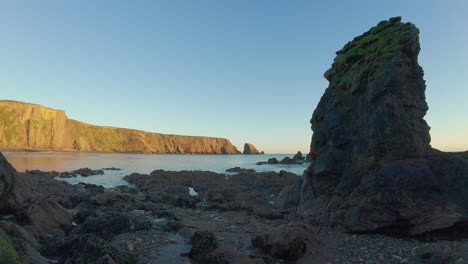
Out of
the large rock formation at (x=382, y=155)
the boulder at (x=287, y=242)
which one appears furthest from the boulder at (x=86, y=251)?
the large rock formation at (x=382, y=155)

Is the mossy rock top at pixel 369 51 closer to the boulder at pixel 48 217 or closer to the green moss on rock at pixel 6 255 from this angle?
the boulder at pixel 48 217

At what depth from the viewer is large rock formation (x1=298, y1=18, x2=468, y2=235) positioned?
14.3 metres

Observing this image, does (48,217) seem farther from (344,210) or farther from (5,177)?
(344,210)

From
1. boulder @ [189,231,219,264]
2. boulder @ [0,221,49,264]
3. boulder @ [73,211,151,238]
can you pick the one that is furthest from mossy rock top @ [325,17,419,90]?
boulder @ [0,221,49,264]

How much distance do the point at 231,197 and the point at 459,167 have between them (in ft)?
52.1

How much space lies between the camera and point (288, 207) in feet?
75.6

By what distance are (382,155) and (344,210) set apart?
3.13m

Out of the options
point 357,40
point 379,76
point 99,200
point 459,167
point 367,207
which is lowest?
point 99,200

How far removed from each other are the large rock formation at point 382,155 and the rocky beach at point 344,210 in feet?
0.17

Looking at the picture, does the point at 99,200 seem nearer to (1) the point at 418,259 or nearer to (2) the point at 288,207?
(2) the point at 288,207

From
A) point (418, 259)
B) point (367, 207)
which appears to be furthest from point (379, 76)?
point (418, 259)

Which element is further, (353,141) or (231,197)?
(231,197)

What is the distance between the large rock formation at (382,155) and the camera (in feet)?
47.1

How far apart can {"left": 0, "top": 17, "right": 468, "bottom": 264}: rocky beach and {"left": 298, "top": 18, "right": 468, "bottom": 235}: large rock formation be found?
0.17 feet
